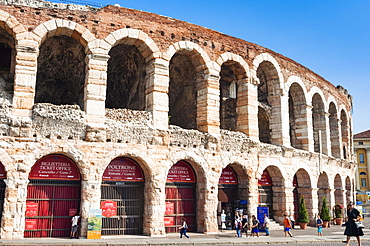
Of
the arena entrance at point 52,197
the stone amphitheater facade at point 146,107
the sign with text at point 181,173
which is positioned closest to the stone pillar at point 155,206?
the stone amphitheater facade at point 146,107

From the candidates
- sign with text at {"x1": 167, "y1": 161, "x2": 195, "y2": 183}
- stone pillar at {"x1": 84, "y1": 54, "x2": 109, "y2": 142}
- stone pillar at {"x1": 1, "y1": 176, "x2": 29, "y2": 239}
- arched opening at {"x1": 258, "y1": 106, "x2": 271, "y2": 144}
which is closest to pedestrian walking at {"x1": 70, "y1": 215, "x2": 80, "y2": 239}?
stone pillar at {"x1": 1, "y1": 176, "x2": 29, "y2": 239}

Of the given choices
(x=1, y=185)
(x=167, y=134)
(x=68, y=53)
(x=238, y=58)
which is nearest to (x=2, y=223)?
(x=1, y=185)

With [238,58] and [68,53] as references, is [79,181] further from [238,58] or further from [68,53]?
[238,58]

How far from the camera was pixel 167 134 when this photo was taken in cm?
1560

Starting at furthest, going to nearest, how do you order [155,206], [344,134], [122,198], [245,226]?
[344,134] < [245,226] < [122,198] < [155,206]

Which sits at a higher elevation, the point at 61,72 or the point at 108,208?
the point at 61,72

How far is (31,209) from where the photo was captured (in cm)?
1356

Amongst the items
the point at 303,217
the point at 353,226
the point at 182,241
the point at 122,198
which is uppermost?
the point at 122,198

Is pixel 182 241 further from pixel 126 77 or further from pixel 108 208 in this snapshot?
pixel 126 77

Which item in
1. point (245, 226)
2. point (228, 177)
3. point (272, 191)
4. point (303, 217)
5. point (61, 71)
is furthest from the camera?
point (272, 191)

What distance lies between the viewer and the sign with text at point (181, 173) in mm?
16266

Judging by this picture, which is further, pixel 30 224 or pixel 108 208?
pixel 108 208

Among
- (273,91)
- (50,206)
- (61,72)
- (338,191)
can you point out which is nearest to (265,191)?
(273,91)

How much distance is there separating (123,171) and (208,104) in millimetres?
4752
